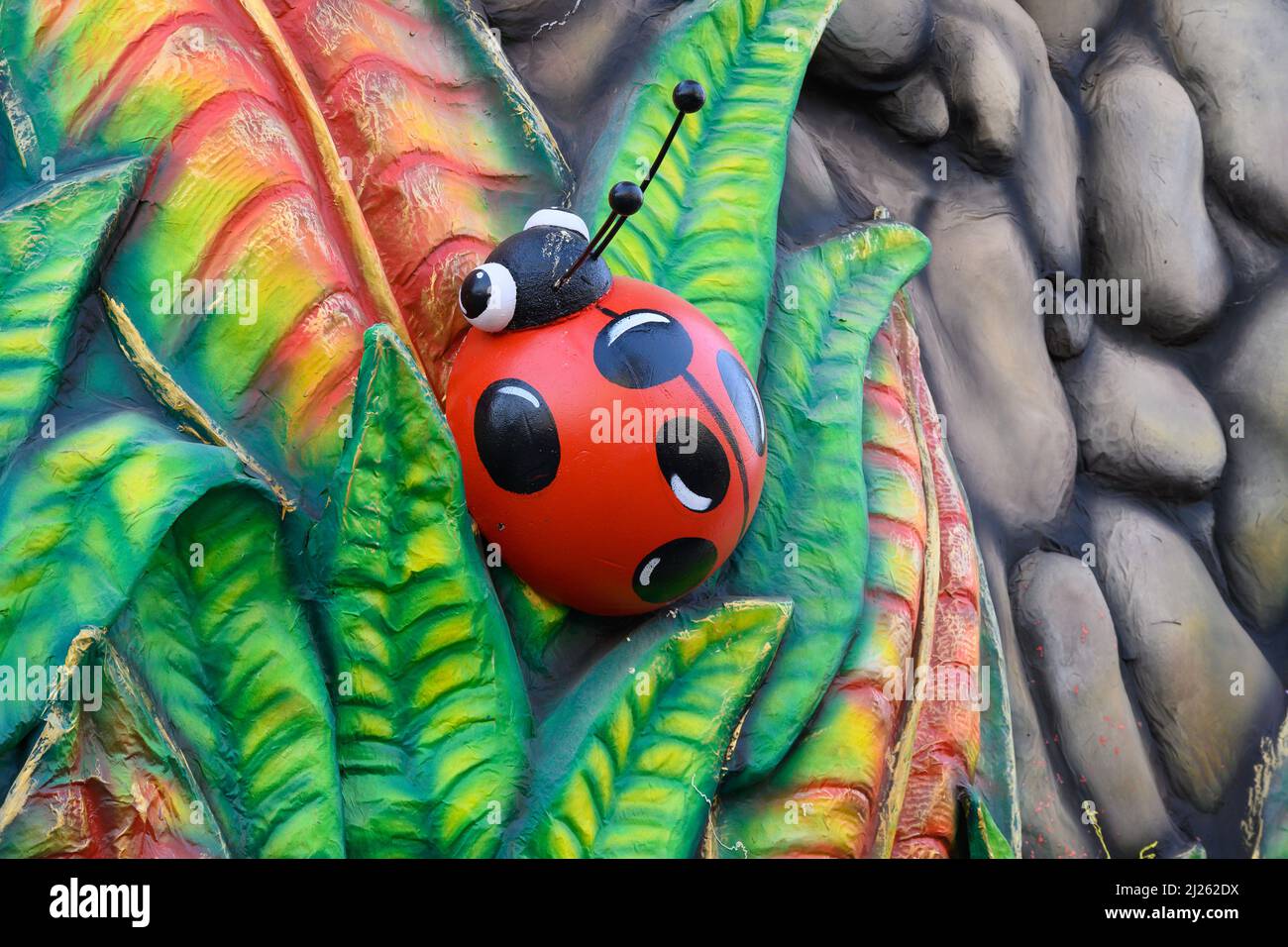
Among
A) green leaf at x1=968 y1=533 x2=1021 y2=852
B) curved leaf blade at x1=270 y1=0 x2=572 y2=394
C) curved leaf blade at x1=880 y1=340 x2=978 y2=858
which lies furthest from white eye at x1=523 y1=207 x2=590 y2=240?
green leaf at x1=968 y1=533 x2=1021 y2=852

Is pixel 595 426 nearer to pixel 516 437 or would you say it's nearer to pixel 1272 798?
pixel 516 437

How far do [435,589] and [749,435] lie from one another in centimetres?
30

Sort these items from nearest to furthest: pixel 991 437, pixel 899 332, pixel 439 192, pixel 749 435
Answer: pixel 749 435 < pixel 439 192 < pixel 899 332 < pixel 991 437

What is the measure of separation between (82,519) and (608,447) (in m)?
0.42

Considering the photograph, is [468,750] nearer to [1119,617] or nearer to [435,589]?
[435,589]

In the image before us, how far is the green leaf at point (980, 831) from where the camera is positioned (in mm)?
1513

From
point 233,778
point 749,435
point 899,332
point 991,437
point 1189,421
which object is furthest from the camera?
point 1189,421

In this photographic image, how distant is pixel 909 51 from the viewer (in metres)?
1.98

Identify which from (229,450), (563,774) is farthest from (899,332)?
(229,450)

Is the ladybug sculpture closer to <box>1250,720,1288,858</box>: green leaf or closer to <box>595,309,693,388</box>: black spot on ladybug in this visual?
<box>595,309,693,388</box>: black spot on ladybug

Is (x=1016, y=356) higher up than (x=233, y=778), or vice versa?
(x=1016, y=356)

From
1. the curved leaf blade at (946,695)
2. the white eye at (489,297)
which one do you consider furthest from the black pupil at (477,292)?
the curved leaf blade at (946,695)

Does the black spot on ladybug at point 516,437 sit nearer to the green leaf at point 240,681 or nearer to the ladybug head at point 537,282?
the ladybug head at point 537,282

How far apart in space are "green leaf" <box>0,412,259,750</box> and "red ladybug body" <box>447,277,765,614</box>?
9.2 inches
